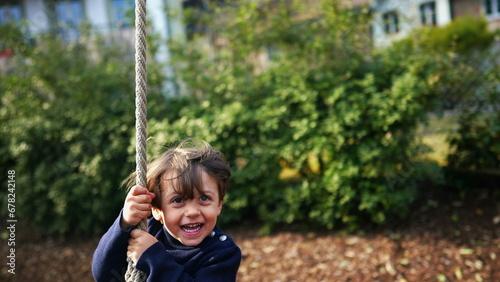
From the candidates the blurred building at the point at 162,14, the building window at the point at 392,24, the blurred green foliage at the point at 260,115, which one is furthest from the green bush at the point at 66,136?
the building window at the point at 392,24

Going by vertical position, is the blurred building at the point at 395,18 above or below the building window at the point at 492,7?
below

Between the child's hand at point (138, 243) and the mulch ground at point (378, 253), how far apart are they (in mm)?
2698

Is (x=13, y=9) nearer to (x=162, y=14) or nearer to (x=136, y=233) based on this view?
(x=162, y=14)

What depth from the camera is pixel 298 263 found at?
445cm

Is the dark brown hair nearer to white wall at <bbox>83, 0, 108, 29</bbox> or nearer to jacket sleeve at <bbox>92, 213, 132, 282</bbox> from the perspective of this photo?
jacket sleeve at <bbox>92, 213, 132, 282</bbox>

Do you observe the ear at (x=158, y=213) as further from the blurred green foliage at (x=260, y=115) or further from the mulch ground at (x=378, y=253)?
the blurred green foliage at (x=260, y=115)

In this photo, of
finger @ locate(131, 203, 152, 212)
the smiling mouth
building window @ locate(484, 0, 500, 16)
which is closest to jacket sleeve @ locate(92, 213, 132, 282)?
finger @ locate(131, 203, 152, 212)

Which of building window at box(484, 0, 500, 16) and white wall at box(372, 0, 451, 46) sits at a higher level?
building window at box(484, 0, 500, 16)

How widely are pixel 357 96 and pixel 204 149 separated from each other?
301 cm

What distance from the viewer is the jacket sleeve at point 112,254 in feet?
5.76

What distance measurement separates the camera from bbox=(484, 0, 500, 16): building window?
17.7 metres

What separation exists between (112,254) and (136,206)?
0.24 meters

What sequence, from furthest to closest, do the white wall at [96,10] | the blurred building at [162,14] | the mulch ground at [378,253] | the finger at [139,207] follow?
the white wall at [96,10] → the blurred building at [162,14] → the mulch ground at [378,253] → the finger at [139,207]

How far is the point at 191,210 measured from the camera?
1803mm
